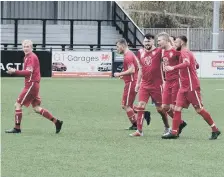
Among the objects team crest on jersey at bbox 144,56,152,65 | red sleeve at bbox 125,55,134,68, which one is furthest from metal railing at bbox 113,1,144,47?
team crest on jersey at bbox 144,56,152,65

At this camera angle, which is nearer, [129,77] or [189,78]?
[189,78]

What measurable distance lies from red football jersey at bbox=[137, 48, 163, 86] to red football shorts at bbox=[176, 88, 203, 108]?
1.94 feet

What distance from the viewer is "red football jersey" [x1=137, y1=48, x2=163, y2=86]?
13.0 metres

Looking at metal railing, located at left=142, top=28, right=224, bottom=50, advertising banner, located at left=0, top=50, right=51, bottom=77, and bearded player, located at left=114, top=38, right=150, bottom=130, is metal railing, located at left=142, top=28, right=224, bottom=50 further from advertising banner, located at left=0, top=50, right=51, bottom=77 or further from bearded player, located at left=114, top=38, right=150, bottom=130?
bearded player, located at left=114, top=38, right=150, bottom=130

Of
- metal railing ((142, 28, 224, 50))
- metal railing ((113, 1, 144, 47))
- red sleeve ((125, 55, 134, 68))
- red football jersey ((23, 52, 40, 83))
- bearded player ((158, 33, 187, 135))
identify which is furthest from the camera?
metal railing ((142, 28, 224, 50))

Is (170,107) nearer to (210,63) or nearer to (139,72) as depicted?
(139,72)

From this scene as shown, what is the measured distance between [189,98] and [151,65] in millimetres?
912

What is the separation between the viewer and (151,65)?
13008 mm

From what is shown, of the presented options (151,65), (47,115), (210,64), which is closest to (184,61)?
(151,65)

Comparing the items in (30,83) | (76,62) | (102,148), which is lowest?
(76,62)

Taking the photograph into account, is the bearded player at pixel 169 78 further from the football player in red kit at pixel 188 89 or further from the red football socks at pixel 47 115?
the red football socks at pixel 47 115

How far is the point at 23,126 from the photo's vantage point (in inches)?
581

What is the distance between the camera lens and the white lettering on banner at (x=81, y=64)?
1401 inches

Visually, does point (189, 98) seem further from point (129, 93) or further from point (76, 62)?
point (76, 62)
